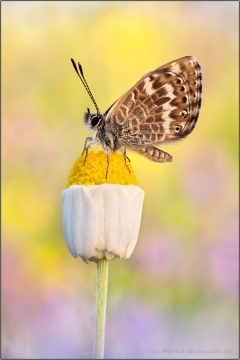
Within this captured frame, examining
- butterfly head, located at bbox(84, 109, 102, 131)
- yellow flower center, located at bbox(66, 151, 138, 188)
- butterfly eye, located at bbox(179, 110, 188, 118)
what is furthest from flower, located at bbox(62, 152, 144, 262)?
butterfly eye, located at bbox(179, 110, 188, 118)

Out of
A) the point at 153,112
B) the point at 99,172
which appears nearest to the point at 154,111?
the point at 153,112

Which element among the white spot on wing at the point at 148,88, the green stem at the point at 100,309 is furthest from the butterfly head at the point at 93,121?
the green stem at the point at 100,309

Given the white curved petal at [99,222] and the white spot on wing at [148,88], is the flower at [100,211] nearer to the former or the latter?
the white curved petal at [99,222]

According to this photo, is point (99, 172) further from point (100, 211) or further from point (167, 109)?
point (167, 109)

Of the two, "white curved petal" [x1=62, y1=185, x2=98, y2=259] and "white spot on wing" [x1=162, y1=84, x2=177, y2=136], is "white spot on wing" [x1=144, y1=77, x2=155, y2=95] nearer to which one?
"white spot on wing" [x1=162, y1=84, x2=177, y2=136]

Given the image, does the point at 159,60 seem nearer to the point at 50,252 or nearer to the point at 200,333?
the point at 50,252

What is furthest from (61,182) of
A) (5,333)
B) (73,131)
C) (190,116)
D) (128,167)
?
(128,167)
